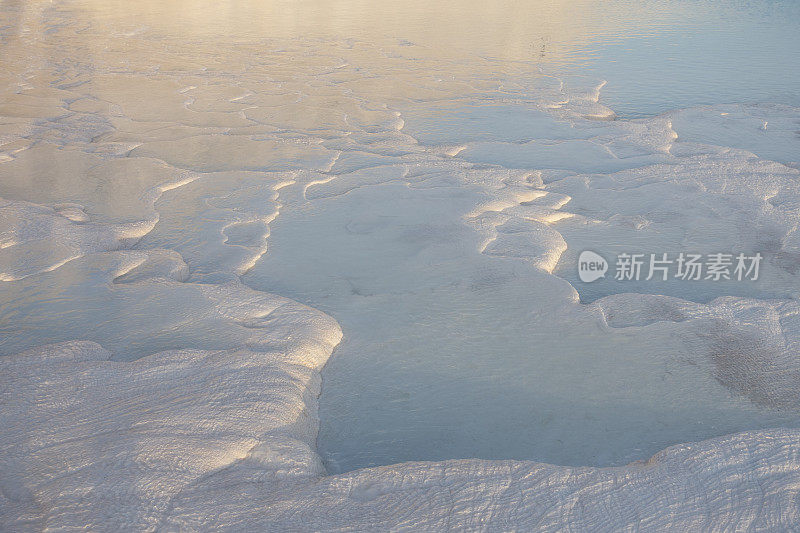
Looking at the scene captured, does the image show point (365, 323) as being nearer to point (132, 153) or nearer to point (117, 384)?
point (117, 384)

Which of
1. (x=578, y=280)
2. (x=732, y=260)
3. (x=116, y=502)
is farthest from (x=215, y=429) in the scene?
(x=732, y=260)

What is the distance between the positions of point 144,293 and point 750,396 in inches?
99.0

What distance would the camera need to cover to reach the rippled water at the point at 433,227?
7.18 ft

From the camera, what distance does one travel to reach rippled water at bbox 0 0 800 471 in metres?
2.19

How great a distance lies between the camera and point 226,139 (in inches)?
191

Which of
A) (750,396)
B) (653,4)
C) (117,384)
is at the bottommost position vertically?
(117,384)

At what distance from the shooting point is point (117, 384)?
2.12m

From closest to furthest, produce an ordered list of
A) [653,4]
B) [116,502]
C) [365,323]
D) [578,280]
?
[116,502], [365,323], [578,280], [653,4]

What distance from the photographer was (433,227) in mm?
3361

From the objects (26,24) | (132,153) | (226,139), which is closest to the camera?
(132,153)

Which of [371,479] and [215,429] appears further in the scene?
[215,429]

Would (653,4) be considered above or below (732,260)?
above

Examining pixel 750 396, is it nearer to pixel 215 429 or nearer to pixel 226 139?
pixel 215 429

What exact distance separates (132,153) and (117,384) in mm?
2928
